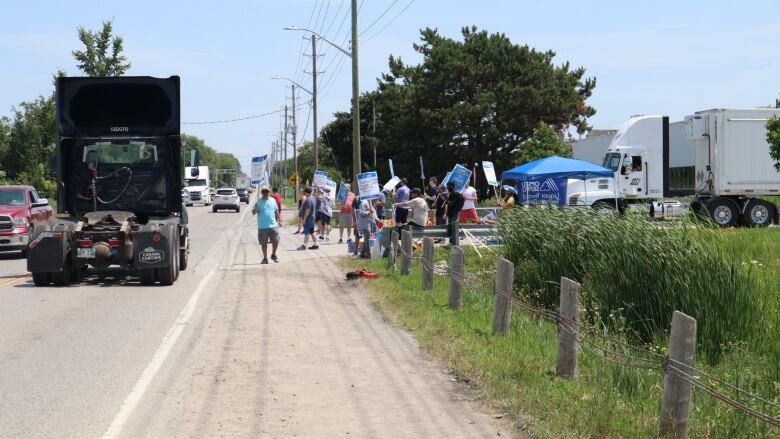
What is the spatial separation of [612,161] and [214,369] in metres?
27.8

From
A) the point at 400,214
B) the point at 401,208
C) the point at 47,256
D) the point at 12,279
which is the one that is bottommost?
the point at 12,279

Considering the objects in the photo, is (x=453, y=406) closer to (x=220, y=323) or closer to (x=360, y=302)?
(x=220, y=323)

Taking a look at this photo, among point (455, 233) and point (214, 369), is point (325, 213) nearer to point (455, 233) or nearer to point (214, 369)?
point (455, 233)

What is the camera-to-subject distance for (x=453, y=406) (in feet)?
28.3

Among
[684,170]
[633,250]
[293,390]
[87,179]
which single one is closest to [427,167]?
[684,170]

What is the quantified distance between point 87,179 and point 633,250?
11.7 m

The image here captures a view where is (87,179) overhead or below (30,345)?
overhead

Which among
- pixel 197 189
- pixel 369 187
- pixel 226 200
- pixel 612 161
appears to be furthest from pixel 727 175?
pixel 197 189

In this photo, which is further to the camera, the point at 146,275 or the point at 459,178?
the point at 459,178

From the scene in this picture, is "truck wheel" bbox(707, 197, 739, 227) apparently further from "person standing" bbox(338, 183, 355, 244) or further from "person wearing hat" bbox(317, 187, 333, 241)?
"person wearing hat" bbox(317, 187, 333, 241)

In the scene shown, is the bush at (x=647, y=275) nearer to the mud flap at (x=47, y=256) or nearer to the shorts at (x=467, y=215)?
the mud flap at (x=47, y=256)

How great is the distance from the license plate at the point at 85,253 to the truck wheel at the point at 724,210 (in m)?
22.5

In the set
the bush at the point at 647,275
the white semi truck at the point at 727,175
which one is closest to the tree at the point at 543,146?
the white semi truck at the point at 727,175

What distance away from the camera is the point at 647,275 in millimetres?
12867
